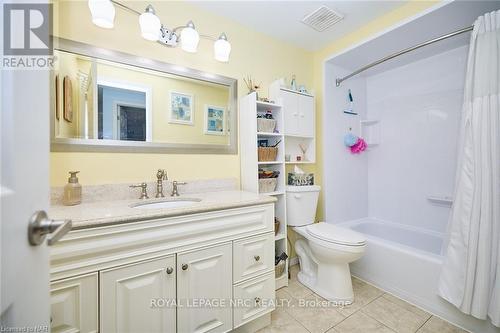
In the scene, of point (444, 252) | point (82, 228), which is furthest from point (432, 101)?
point (82, 228)

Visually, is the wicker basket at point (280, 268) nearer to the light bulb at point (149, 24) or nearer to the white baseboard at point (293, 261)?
the white baseboard at point (293, 261)

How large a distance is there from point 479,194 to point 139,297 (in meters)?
1.95

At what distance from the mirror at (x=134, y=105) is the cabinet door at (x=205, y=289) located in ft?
2.57

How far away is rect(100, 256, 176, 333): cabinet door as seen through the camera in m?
0.91

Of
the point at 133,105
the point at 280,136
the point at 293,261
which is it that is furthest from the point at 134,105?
the point at 293,261

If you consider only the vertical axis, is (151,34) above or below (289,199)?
above

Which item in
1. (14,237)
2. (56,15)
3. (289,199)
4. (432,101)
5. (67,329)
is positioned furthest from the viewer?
(432,101)

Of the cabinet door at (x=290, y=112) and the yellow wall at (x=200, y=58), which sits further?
the cabinet door at (x=290, y=112)

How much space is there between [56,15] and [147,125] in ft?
2.44

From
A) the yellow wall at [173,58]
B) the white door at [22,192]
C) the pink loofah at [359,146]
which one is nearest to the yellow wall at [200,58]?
the yellow wall at [173,58]

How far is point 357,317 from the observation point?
147 cm

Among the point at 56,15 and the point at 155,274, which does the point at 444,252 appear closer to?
the point at 155,274

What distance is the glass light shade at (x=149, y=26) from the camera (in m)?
1.31

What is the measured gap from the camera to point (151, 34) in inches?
52.9
